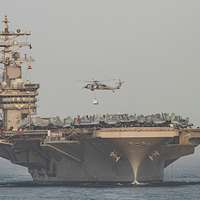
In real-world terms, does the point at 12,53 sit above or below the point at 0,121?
above

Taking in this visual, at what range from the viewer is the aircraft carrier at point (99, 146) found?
6819 centimetres

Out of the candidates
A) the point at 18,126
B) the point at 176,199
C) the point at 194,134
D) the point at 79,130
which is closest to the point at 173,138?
the point at 194,134

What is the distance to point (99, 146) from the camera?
7038cm

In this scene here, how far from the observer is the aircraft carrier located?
224ft

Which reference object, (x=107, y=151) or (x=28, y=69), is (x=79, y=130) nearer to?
(x=107, y=151)

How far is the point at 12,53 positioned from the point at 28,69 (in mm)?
2259

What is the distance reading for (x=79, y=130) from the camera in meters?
71.1

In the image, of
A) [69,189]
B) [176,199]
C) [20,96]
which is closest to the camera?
[176,199]

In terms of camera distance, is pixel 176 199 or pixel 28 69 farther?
pixel 28 69

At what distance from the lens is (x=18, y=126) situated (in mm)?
83562

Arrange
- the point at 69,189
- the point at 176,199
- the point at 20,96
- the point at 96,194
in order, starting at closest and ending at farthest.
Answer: the point at 176,199 → the point at 96,194 → the point at 69,189 → the point at 20,96

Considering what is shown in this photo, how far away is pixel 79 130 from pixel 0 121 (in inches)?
710

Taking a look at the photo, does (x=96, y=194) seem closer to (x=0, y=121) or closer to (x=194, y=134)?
(x=194, y=134)

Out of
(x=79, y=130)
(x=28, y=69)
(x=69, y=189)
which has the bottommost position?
(x=69, y=189)
